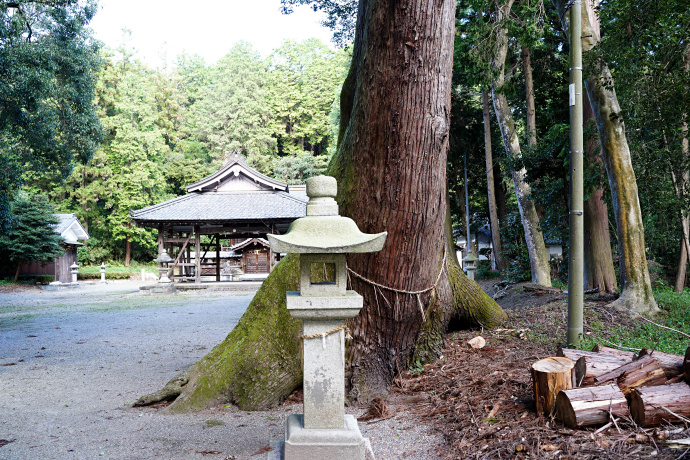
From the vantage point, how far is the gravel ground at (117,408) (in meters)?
3.55

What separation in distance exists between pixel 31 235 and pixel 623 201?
952 inches

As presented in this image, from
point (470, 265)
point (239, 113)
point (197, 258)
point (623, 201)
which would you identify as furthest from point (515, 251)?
point (239, 113)

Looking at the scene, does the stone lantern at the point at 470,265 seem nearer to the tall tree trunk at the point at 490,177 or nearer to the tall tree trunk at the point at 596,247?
the tall tree trunk at the point at 490,177

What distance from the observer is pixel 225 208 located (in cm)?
2009

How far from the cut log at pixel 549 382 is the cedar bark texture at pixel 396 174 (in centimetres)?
160

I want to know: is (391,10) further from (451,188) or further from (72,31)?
(451,188)

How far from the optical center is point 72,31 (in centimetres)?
1313

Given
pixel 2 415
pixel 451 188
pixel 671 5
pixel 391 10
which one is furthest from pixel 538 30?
pixel 451 188

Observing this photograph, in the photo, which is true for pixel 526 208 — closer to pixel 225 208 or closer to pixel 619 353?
pixel 619 353

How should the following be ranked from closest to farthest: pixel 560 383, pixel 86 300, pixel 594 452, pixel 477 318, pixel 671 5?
1. pixel 594 452
2. pixel 560 383
3. pixel 671 5
4. pixel 477 318
5. pixel 86 300

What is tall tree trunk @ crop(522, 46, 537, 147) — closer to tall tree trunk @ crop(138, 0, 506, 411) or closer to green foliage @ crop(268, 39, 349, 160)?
tall tree trunk @ crop(138, 0, 506, 411)

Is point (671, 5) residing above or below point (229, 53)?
below

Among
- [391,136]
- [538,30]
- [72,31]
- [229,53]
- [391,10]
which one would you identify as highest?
[229,53]

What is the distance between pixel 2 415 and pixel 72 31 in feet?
39.6
